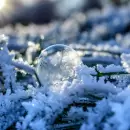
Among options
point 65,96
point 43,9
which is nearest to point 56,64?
point 65,96

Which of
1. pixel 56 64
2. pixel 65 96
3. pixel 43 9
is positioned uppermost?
pixel 43 9

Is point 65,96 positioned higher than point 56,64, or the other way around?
point 56,64

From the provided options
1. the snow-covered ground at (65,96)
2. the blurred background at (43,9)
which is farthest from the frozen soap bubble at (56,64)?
the blurred background at (43,9)

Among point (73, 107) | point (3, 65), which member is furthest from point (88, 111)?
point (3, 65)

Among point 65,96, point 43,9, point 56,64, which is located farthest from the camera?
point 43,9

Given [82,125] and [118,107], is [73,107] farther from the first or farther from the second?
[118,107]

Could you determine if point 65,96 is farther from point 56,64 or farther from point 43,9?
point 43,9

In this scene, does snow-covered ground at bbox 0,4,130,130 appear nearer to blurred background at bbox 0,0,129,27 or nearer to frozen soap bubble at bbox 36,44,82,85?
frozen soap bubble at bbox 36,44,82,85
